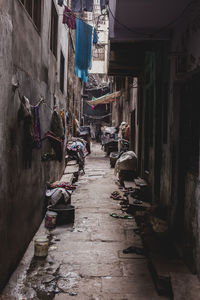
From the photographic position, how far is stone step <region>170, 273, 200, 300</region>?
3771mm

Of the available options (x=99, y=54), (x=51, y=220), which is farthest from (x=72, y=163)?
(x=99, y=54)

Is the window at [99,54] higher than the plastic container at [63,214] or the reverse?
higher

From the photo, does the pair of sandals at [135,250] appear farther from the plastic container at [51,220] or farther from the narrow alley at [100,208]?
the plastic container at [51,220]

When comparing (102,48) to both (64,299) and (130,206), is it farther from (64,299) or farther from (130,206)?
(64,299)

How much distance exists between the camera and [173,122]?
5.95 meters

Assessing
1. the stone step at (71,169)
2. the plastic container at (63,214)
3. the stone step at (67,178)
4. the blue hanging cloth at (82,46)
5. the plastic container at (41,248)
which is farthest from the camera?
the stone step at (71,169)

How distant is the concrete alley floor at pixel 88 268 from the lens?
4367 mm

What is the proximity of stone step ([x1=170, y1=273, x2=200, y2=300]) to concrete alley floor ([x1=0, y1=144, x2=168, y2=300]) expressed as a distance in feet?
1.27

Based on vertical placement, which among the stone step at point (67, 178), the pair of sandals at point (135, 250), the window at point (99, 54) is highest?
the window at point (99, 54)

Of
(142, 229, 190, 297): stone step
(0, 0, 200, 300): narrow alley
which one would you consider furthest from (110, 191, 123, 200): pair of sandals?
(142, 229, 190, 297): stone step

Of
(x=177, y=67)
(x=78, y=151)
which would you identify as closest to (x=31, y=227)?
(x=177, y=67)

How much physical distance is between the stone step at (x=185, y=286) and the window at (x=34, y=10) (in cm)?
504

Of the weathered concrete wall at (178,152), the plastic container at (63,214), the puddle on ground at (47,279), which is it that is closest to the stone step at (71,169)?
the plastic container at (63,214)

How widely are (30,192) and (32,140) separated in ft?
4.24
